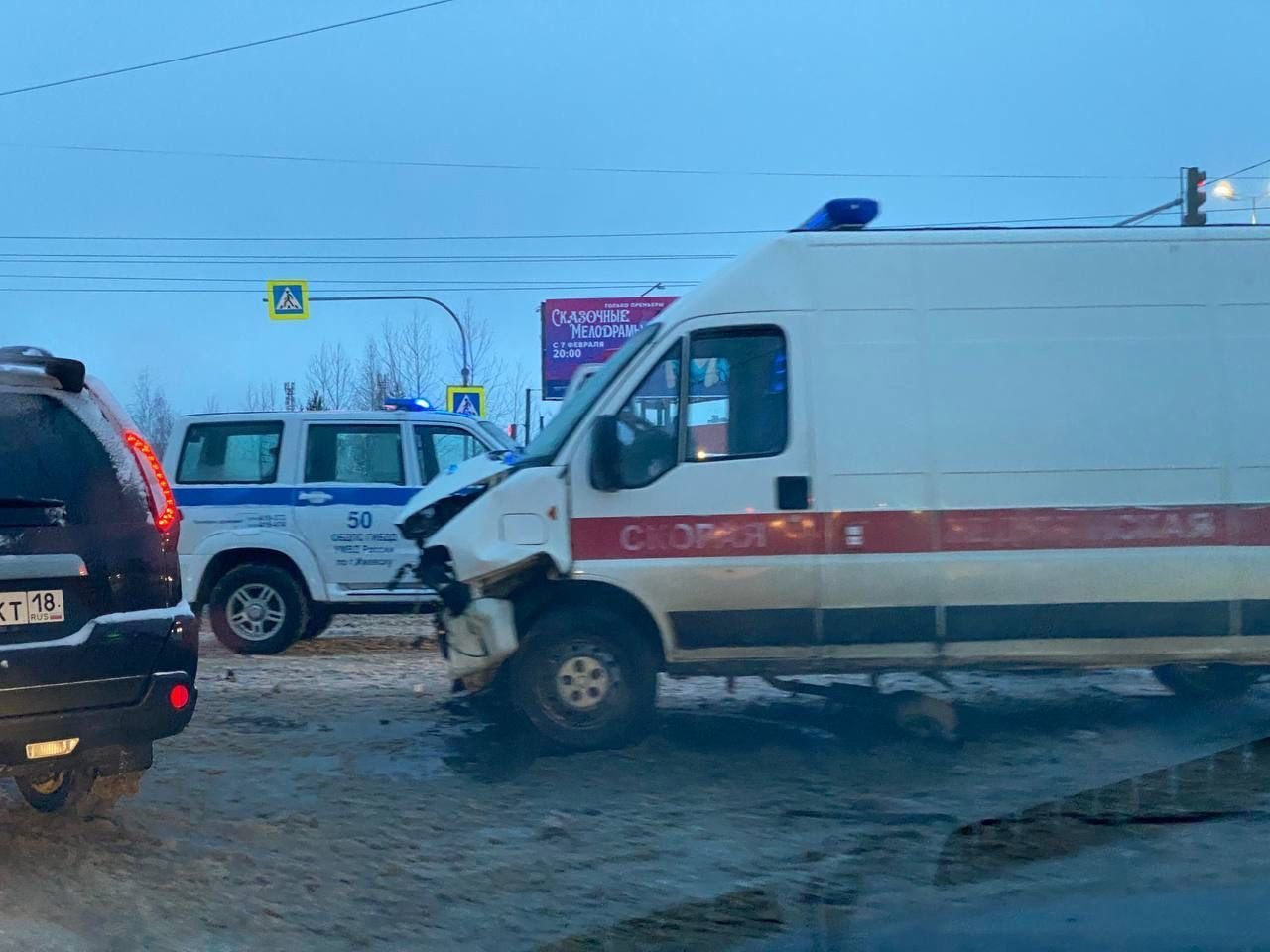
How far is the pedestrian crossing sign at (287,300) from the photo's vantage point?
22.6 metres

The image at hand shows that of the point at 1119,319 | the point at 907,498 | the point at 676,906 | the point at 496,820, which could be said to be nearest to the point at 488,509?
Result: the point at 496,820

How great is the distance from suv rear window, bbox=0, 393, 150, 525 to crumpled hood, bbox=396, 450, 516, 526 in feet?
8.18

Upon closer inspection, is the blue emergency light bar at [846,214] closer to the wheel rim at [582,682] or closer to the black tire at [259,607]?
the wheel rim at [582,682]

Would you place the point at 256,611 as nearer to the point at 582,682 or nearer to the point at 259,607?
the point at 259,607

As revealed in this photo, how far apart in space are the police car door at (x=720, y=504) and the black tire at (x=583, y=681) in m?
0.28

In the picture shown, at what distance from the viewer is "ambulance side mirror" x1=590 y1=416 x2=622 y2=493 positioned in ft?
21.8

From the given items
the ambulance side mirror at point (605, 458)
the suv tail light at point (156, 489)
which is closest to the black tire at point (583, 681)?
the ambulance side mirror at point (605, 458)

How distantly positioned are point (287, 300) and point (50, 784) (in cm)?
1793

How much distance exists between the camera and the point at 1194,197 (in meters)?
19.6

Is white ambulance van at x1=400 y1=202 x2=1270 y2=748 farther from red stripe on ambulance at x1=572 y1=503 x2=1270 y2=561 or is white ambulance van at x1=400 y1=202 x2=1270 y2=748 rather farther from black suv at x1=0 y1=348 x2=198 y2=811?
black suv at x1=0 y1=348 x2=198 y2=811

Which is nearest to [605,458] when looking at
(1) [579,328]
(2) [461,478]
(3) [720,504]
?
(3) [720,504]

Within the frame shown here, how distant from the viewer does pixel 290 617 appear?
10258 mm

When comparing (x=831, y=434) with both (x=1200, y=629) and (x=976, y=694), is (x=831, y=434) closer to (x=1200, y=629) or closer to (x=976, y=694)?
(x=1200, y=629)

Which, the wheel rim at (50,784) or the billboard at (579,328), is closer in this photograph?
the wheel rim at (50,784)
